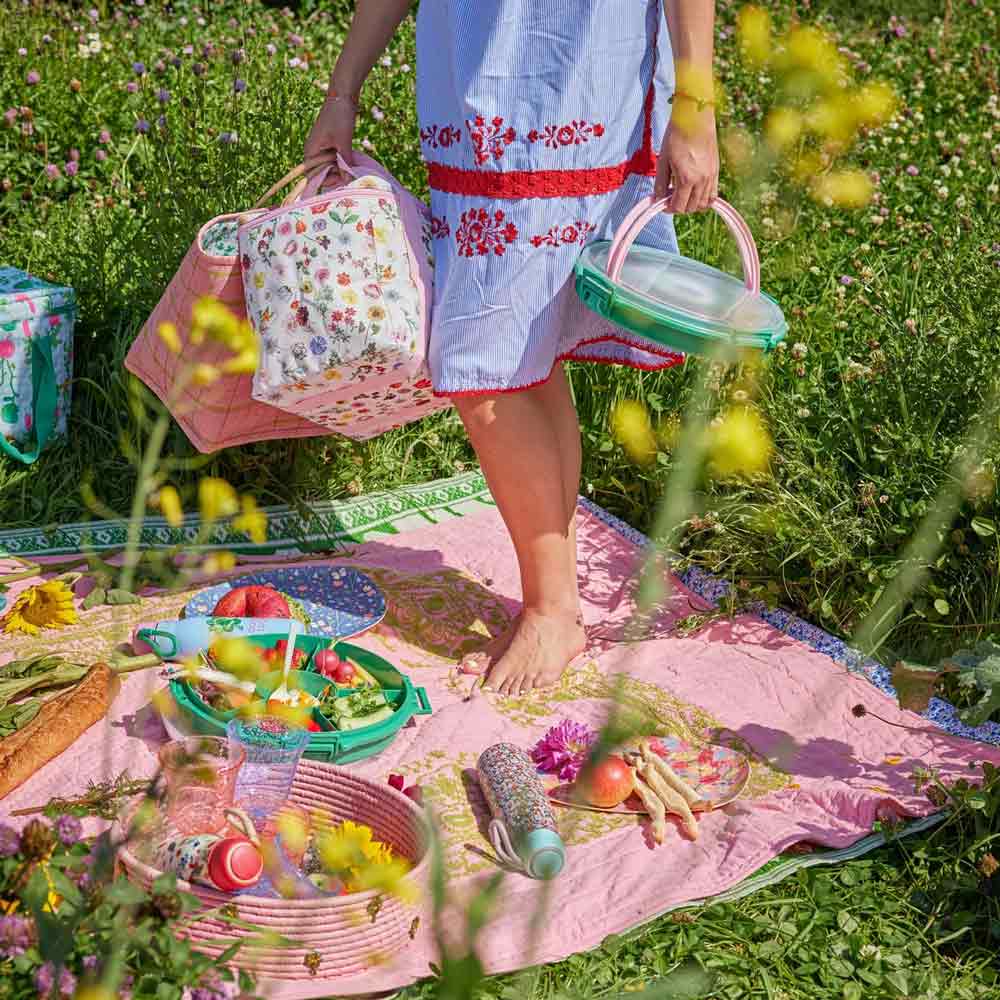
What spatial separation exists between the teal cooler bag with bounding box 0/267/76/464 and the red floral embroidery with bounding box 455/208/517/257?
1.19m

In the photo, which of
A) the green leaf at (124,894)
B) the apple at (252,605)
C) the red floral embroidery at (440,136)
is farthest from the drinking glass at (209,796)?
the red floral embroidery at (440,136)

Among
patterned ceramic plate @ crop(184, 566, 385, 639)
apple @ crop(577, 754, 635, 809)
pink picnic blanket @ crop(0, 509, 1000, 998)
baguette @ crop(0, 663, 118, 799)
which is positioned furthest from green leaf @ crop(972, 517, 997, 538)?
baguette @ crop(0, 663, 118, 799)

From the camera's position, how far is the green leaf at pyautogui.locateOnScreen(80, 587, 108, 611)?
3.05 metres

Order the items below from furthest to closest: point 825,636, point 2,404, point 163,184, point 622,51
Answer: point 163,184
point 2,404
point 825,636
point 622,51

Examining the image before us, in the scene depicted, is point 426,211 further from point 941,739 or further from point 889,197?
point 889,197

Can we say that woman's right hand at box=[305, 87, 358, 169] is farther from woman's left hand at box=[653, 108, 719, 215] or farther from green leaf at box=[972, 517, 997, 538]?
green leaf at box=[972, 517, 997, 538]

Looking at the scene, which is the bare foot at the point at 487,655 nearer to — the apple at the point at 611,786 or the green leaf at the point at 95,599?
the apple at the point at 611,786

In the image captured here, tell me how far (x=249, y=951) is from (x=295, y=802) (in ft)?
1.60

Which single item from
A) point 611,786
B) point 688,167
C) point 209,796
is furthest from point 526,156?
point 209,796

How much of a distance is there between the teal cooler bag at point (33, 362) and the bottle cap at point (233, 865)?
1.68 meters

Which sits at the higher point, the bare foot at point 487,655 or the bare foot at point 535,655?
the bare foot at point 535,655

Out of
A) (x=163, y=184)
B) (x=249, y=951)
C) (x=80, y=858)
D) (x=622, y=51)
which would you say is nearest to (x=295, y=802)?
(x=249, y=951)

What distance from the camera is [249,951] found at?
1.85m

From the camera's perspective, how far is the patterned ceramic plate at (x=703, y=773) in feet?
8.14
